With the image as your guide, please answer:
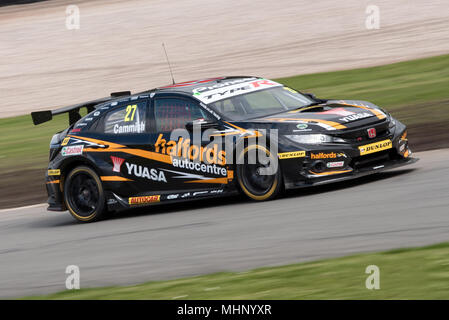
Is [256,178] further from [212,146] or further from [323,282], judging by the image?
[323,282]

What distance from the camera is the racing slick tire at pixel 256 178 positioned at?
30.4 feet

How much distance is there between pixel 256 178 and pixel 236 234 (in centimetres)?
129

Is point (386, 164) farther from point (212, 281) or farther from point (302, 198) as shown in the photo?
point (212, 281)

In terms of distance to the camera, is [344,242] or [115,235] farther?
[115,235]

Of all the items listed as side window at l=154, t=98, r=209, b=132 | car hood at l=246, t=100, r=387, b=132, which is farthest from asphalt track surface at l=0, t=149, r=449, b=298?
side window at l=154, t=98, r=209, b=132

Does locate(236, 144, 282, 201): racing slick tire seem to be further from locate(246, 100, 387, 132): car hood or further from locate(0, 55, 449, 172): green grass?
locate(0, 55, 449, 172): green grass

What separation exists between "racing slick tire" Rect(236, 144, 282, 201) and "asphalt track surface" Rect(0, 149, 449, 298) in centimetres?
17

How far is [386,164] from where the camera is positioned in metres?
9.43

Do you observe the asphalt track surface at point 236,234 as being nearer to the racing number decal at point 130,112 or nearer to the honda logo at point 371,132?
the honda logo at point 371,132

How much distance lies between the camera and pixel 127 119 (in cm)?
1062

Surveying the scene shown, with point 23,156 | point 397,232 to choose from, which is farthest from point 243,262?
point 23,156

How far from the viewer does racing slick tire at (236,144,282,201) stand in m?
9.27

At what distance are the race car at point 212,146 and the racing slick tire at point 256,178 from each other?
12mm
